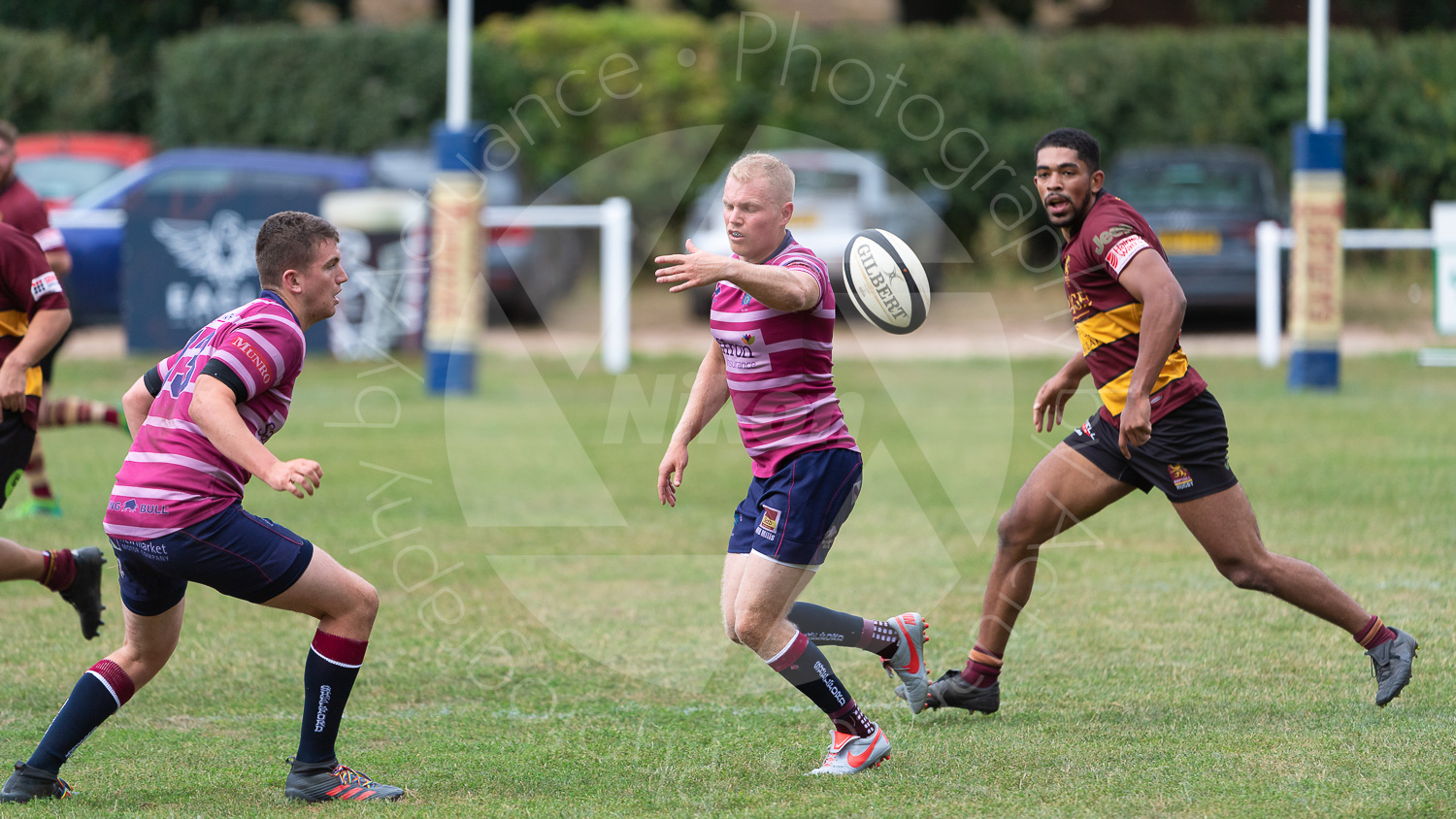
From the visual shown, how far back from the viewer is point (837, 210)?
18.0 meters

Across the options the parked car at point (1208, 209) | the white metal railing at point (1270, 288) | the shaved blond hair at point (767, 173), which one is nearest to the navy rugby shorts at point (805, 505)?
the shaved blond hair at point (767, 173)

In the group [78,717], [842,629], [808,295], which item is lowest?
[78,717]

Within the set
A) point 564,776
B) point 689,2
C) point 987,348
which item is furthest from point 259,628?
point 689,2

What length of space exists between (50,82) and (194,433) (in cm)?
2325

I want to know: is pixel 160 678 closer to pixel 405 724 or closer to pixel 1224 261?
pixel 405 724

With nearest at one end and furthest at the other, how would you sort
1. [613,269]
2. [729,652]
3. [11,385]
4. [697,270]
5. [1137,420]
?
[697,270], [1137,420], [11,385], [729,652], [613,269]

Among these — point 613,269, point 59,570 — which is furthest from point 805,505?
point 613,269

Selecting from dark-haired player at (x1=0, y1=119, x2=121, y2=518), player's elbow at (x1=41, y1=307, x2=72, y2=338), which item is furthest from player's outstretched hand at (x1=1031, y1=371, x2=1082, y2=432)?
dark-haired player at (x1=0, y1=119, x2=121, y2=518)

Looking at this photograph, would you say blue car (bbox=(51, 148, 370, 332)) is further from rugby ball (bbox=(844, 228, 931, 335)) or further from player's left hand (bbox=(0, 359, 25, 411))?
rugby ball (bbox=(844, 228, 931, 335))

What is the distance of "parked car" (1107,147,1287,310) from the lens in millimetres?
16203

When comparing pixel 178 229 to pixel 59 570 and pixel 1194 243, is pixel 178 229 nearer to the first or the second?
pixel 59 570

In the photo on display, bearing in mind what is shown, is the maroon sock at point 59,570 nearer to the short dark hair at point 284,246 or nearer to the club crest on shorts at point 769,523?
the short dark hair at point 284,246

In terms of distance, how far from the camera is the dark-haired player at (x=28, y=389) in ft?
18.2

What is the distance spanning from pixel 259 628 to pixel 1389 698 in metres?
4.59
